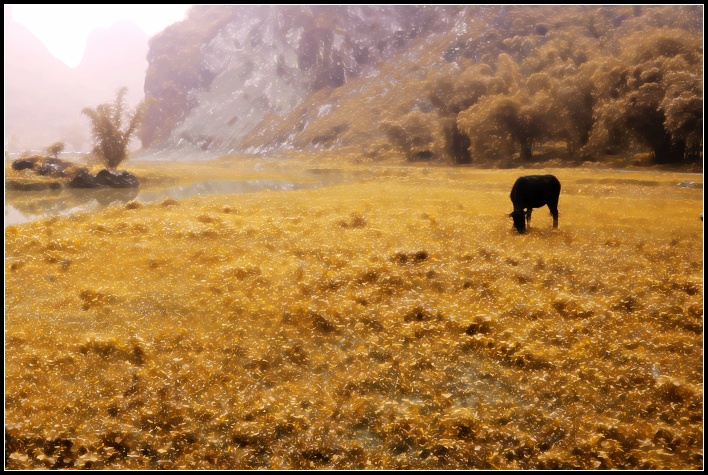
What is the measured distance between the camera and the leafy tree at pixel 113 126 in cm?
4978

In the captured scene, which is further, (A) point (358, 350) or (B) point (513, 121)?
(B) point (513, 121)

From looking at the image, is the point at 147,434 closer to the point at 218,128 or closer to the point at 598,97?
the point at 598,97

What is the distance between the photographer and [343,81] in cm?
16862

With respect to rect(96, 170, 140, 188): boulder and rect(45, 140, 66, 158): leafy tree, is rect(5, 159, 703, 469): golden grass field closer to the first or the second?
rect(96, 170, 140, 188): boulder

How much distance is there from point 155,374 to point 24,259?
35.6ft

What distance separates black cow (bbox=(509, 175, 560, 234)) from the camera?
18281 millimetres

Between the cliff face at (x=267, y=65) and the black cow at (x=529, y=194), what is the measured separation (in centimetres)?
13849

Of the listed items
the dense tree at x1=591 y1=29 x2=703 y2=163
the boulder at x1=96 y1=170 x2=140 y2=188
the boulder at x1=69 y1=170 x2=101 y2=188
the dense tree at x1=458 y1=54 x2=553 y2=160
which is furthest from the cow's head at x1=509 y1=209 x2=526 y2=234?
the dense tree at x1=458 y1=54 x2=553 y2=160

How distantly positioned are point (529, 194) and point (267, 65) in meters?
179

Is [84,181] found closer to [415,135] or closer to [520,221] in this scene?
[520,221]

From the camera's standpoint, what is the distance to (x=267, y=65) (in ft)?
580

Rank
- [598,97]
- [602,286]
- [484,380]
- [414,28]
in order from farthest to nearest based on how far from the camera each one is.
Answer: [414,28], [598,97], [602,286], [484,380]

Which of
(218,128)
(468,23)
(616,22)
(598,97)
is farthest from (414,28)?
(598,97)

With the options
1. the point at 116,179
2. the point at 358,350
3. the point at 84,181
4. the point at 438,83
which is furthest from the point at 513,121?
the point at 358,350
